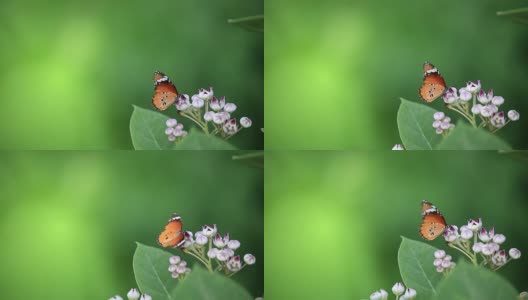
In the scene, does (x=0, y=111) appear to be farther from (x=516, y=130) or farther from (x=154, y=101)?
(x=516, y=130)

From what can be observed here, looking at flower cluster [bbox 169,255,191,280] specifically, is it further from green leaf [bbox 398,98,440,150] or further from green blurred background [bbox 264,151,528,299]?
green leaf [bbox 398,98,440,150]

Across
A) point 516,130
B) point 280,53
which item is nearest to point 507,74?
point 516,130

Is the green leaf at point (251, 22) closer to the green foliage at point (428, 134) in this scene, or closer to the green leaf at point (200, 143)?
the green leaf at point (200, 143)

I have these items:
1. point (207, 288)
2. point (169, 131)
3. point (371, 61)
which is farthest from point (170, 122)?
point (371, 61)

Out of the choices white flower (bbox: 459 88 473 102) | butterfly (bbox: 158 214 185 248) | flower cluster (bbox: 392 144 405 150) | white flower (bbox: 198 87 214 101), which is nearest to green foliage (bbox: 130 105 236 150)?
white flower (bbox: 198 87 214 101)

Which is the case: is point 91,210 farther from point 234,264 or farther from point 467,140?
point 467,140
